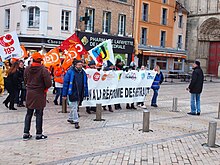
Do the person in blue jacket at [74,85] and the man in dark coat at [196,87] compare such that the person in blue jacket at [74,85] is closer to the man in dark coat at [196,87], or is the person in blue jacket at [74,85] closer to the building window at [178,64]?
the man in dark coat at [196,87]

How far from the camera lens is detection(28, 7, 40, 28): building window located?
91.3ft

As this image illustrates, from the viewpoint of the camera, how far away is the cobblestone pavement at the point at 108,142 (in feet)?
21.5

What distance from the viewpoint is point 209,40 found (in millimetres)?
44375

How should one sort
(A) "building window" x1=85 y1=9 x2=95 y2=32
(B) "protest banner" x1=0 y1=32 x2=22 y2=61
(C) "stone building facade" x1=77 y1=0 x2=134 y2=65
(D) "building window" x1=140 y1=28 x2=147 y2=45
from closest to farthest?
(B) "protest banner" x1=0 y1=32 x2=22 y2=61
(C) "stone building facade" x1=77 y1=0 x2=134 y2=65
(A) "building window" x1=85 y1=9 x2=95 y2=32
(D) "building window" x1=140 y1=28 x2=147 y2=45

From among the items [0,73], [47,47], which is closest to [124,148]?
[0,73]

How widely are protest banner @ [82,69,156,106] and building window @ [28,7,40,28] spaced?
16397mm

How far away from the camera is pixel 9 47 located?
14.2m

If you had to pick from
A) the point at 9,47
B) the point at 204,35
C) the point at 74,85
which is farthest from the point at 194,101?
the point at 204,35

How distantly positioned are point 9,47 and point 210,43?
115 feet

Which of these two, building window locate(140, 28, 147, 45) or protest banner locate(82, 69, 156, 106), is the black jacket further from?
building window locate(140, 28, 147, 45)

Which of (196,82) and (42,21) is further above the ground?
(42,21)

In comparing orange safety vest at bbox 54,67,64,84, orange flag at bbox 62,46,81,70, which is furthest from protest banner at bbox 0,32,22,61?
orange flag at bbox 62,46,81,70

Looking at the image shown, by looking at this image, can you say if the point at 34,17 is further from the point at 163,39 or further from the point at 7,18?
the point at 163,39

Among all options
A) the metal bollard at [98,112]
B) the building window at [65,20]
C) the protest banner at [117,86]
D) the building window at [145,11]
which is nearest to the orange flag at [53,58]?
the protest banner at [117,86]
